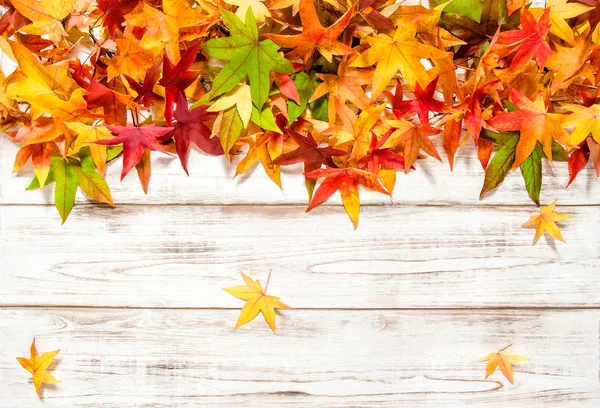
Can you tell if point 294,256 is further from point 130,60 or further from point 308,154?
point 130,60

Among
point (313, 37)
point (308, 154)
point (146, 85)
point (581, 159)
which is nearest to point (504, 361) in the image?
point (581, 159)

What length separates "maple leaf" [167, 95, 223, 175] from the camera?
2.09 ft

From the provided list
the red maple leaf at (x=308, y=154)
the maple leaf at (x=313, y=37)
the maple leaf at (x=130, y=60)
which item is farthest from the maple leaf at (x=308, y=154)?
the maple leaf at (x=130, y=60)

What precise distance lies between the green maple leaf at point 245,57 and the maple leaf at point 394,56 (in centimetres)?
12

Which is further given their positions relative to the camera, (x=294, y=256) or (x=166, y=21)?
(x=294, y=256)

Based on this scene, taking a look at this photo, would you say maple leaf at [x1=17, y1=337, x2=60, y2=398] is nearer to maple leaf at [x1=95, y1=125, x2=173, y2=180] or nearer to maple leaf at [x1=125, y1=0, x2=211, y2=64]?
maple leaf at [x1=95, y1=125, x2=173, y2=180]

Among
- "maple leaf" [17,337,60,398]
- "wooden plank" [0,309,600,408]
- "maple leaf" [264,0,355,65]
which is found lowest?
"maple leaf" [17,337,60,398]

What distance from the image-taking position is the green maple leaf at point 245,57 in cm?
55

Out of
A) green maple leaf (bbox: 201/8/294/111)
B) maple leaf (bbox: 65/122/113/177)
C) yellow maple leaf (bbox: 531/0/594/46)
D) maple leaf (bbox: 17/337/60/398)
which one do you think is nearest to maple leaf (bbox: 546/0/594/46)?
yellow maple leaf (bbox: 531/0/594/46)

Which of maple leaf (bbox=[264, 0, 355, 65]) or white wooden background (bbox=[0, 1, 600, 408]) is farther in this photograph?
white wooden background (bbox=[0, 1, 600, 408])

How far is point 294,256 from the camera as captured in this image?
2.31ft

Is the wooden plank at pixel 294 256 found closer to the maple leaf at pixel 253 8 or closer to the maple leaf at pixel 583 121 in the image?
the maple leaf at pixel 583 121

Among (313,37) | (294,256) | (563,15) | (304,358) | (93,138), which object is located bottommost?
(304,358)

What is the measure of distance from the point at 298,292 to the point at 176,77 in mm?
364
